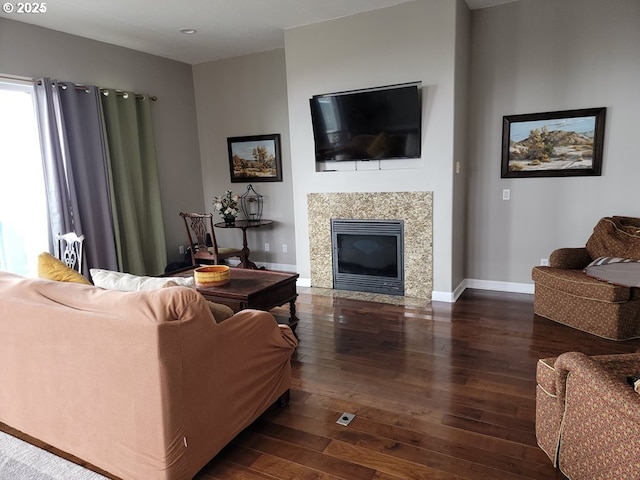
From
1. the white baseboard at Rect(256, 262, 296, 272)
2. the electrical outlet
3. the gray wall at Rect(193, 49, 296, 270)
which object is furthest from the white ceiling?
the electrical outlet

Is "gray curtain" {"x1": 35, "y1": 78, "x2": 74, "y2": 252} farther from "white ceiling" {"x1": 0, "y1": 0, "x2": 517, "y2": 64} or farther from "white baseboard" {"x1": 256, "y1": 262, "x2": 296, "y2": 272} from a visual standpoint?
"white baseboard" {"x1": 256, "y1": 262, "x2": 296, "y2": 272}

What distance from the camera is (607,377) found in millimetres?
1581

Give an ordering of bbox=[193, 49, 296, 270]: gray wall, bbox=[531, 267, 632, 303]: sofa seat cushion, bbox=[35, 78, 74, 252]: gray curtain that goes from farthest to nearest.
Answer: bbox=[193, 49, 296, 270]: gray wall
bbox=[35, 78, 74, 252]: gray curtain
bbox=[531, 267, 632, 303]: sofa seat cushion

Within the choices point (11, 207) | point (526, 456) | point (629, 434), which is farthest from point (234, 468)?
point (11, 207)

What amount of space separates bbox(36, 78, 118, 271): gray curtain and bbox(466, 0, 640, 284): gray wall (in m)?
4.04

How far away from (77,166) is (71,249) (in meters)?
0.98

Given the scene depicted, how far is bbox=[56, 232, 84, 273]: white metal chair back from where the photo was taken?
391cm

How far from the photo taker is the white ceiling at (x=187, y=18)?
3922mm

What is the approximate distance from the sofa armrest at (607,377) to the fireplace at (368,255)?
9.21ft

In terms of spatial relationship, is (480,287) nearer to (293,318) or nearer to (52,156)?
(293,318)

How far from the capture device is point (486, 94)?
448 centimetres

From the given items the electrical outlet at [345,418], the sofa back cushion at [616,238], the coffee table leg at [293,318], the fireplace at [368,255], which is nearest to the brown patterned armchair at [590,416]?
the electrical outlet at [345,418]

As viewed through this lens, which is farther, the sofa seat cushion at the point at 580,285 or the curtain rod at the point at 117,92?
the curtain rod at the point at 117,92

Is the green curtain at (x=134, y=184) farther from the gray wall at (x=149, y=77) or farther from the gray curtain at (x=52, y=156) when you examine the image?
the gray curtain at (x=52, y=156)
